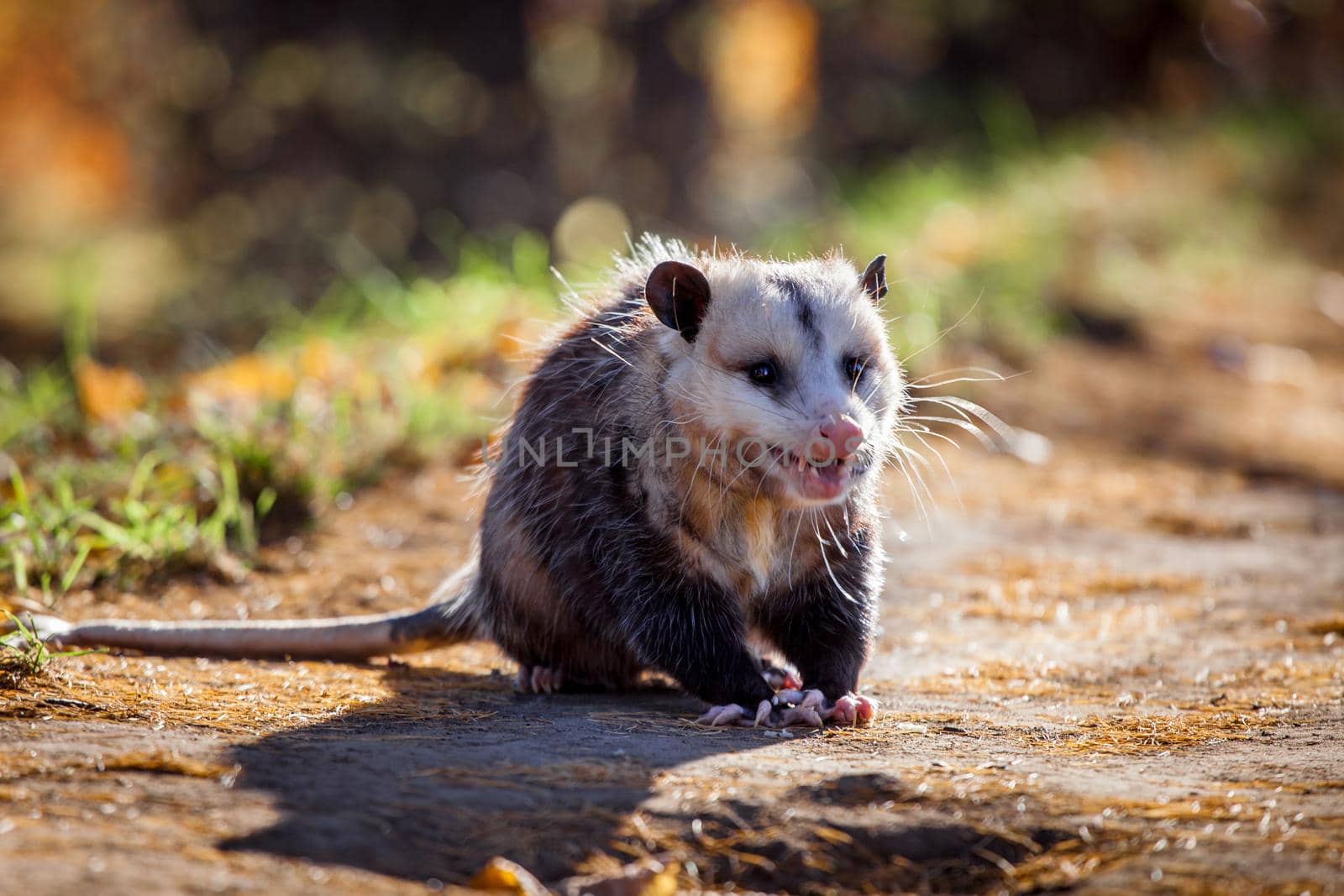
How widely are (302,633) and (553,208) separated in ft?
19.4

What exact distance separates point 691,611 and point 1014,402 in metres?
3.35

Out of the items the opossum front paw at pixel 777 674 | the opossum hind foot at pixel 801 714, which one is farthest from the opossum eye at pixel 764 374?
the opossum front paw at pixel 777 674

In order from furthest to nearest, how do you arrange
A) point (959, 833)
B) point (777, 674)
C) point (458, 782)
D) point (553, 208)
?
point (553, 208) → point (777, 674) → point (458, 782) → point (959, 833)

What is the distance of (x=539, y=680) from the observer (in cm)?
319

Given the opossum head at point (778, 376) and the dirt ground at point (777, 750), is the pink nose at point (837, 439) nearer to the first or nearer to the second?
the opossum head at point (778, 376)

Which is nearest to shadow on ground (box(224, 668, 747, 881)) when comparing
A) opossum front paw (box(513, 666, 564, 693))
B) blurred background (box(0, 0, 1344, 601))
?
opossum front paw (box(513, 666, 564, 693))

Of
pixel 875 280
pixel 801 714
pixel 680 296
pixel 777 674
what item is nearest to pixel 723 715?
pixel 801 714

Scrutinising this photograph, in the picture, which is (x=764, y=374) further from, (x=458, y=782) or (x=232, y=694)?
(x=232, y=694)

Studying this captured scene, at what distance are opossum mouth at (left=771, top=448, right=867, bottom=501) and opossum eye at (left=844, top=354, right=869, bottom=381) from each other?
Answer: 0.23 meters

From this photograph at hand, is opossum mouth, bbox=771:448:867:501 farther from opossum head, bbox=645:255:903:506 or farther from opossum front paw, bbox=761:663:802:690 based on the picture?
opossum front paw, bbox=761:663:802:690

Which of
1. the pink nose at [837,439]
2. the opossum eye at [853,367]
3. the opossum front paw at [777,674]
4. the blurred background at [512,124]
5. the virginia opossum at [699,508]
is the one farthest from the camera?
the blurred background at [512,124]

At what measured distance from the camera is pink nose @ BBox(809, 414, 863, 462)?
2.64m

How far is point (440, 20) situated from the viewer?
8.27 m

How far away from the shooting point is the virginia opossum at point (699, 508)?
280 centimetres
